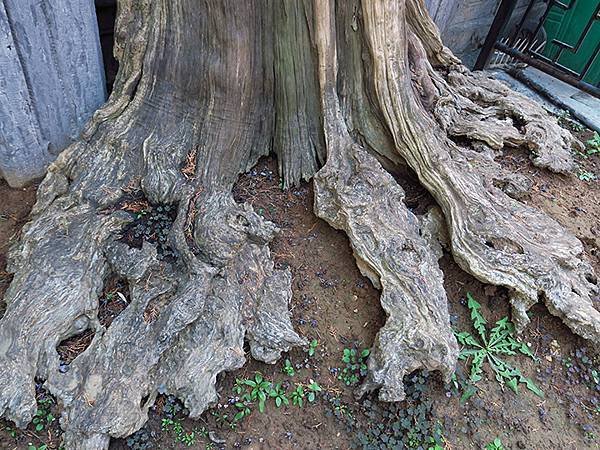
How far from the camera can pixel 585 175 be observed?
12.7 feet

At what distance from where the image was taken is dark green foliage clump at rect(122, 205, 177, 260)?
2723 mm

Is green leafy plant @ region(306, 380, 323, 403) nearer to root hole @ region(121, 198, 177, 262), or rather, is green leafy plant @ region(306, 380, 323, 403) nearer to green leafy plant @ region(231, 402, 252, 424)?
Answer: green leafy plant @ region(231, 402, 252, 424)

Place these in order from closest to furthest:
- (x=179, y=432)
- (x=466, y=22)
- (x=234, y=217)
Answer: (x=179, y=432) < (x=234, y=217) < (x=466, y=22)

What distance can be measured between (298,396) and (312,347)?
0.85 ft

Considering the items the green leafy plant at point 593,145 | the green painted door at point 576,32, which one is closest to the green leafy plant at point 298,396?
the green leafy plant at point 593,145

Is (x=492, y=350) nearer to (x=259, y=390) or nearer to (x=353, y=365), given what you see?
(x=353, y=365)

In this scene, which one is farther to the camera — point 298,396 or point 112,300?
point 112,300

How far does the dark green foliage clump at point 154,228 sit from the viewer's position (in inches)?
107

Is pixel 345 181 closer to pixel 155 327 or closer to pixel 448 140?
pixel 448 140

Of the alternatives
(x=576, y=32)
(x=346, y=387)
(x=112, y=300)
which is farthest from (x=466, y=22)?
(x=112, y=300)

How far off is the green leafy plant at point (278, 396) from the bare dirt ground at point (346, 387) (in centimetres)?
2

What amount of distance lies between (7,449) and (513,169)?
3530 millimetres

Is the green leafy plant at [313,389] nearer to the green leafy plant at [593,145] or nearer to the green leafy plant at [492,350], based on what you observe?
the green leafy plant at [492,350]

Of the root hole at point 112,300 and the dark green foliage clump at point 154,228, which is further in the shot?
the dark green foliage clump at point 154,228
